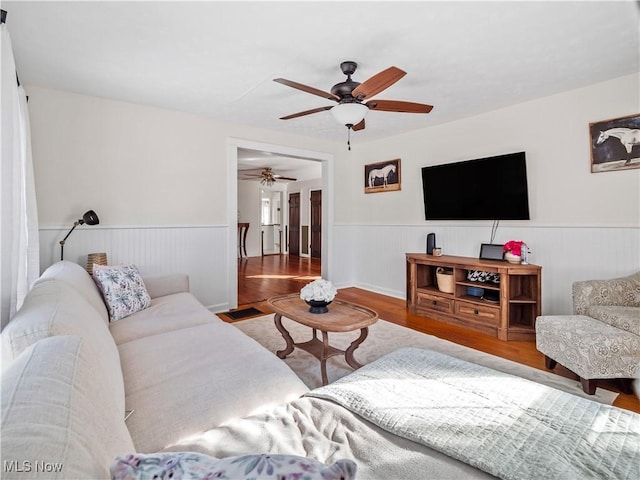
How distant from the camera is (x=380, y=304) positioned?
441 cm

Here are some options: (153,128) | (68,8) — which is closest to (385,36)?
(68,8)

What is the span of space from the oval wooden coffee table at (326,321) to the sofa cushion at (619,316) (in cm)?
166

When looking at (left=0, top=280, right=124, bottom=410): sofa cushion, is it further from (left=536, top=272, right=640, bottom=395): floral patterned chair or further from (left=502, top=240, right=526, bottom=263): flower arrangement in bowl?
(left=502, top=240, right=526, bottom=263): flower arrangement in bowl

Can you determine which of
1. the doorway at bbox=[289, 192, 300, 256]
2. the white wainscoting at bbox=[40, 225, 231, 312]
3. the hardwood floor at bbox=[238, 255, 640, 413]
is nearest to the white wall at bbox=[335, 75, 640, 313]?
the hardwood floor at bbox=[238, 255, 640, 413]

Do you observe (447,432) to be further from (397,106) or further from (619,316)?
(397,106)

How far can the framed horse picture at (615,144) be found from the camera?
2734 mm

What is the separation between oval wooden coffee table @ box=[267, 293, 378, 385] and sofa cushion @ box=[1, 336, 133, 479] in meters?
1.43

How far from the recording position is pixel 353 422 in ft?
3.42

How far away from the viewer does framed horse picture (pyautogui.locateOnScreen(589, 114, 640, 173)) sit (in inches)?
108

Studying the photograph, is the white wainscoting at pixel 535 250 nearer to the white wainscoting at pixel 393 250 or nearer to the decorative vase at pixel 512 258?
the white wainscoting at pixel 393 250

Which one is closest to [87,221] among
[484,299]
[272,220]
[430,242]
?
[430,242]

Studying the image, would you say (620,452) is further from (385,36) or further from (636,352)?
(385,36)

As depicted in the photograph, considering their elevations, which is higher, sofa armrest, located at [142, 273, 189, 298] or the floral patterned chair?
sofa armrest, located at [142, 273, 189, 298]

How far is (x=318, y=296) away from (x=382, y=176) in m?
3.12
